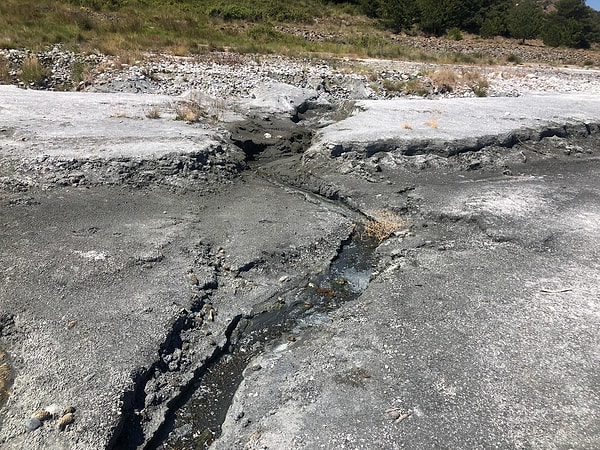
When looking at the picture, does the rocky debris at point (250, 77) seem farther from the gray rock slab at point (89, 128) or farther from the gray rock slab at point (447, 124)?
the gray rock slab at point (447, 124)

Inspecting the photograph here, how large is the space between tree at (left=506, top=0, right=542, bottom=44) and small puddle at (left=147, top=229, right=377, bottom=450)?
3445cm

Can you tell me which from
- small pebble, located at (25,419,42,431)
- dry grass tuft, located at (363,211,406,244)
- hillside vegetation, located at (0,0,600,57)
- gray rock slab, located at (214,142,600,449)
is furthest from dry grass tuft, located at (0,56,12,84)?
small pebble, located at (25,419,42,431)

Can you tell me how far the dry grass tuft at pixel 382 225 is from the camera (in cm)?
522

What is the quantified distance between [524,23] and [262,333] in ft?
121

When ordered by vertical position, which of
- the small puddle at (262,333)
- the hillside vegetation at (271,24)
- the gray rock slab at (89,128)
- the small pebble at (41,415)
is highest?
the hillside vegetation at (271,24)

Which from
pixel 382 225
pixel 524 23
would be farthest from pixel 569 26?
pixel 382 225

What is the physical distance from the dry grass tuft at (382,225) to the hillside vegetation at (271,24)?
11.3 metres

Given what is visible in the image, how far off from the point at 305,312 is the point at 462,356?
4.37 feet

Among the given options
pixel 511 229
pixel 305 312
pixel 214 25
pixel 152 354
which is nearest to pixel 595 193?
pixel 511 229

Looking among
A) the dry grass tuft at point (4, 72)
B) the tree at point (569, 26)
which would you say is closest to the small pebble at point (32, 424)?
the dry grass tuft at point (4, 72)

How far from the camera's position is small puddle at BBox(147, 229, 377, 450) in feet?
9.59

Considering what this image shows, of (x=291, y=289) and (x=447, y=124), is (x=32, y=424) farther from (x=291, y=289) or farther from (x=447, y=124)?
(x=447, y=124)

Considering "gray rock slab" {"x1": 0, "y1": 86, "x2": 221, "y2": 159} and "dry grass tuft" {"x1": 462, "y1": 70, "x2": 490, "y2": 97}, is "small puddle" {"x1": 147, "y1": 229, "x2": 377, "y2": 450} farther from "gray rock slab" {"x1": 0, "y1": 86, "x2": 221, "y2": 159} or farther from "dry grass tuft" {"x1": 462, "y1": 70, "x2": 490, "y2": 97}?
"dry grass tuft" {"x1": 462, "y1": 70, "x2": 490, "y2": 97}

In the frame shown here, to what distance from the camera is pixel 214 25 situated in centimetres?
2250
